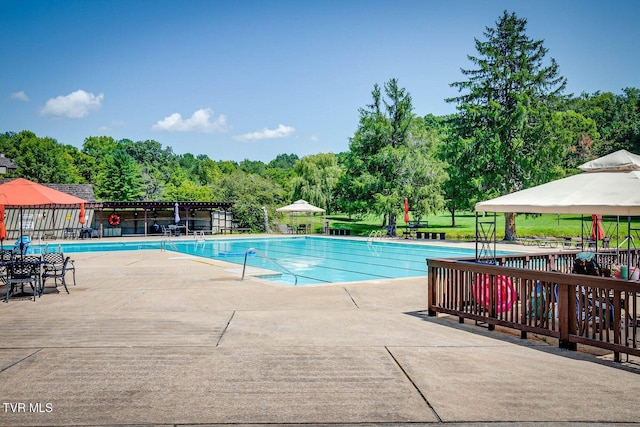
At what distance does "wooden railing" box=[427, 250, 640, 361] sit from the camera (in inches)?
218

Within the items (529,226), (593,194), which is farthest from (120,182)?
(593,194)

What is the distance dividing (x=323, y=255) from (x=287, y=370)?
1839cm

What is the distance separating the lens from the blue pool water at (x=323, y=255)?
16.7 m

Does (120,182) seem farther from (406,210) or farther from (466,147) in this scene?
(466,147)

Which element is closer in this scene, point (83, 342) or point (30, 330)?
point (83, 342)

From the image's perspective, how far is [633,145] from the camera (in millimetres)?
44531

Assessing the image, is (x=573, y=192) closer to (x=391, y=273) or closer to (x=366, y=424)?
(x=366, y=424)

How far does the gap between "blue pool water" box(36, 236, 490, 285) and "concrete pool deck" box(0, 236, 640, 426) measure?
15.3 ft

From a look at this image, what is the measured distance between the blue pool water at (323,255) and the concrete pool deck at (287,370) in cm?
468

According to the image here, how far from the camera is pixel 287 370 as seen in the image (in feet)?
16.4

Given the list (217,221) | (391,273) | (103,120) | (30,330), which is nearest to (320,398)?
(30,330)

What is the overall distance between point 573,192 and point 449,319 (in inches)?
100

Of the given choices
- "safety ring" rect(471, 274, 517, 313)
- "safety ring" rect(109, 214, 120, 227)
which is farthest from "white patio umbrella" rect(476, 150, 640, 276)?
"safety ring" rect(109, 214, 120, 227)

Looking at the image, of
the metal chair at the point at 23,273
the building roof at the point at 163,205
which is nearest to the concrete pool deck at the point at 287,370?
the metal chair at the point at 23,273
